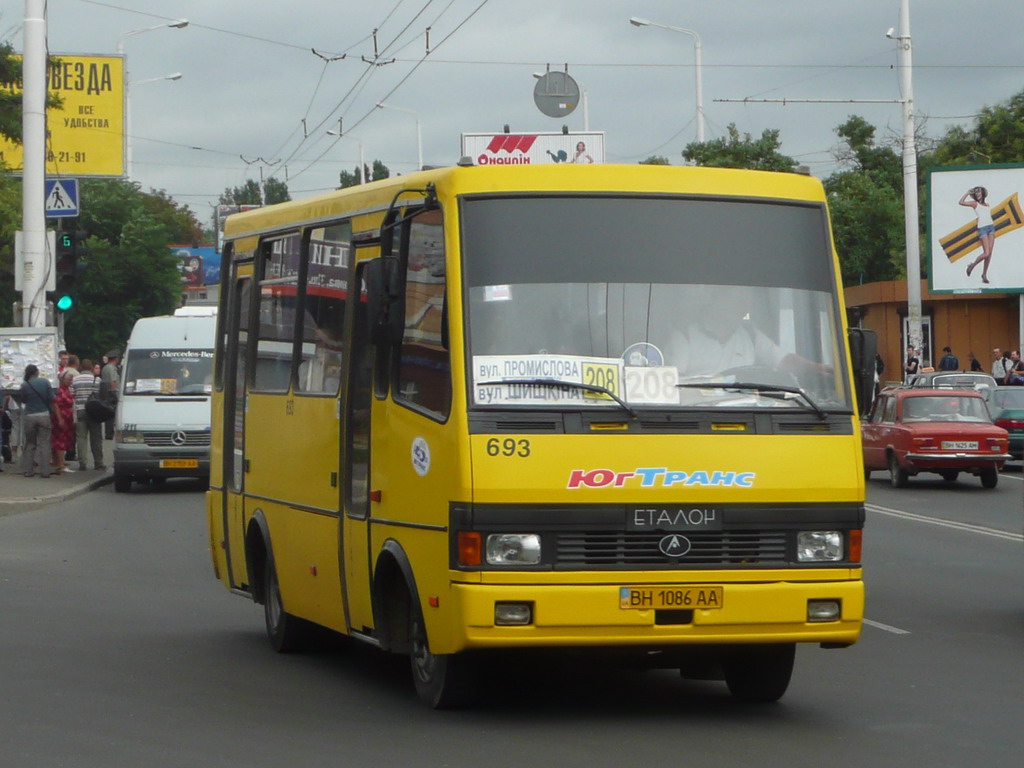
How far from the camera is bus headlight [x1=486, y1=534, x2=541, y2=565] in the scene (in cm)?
802

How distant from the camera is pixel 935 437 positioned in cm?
2767

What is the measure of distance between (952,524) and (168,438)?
11.1 metres

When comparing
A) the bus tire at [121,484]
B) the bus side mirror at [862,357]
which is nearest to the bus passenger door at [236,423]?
the bus side mirror at [862,357]

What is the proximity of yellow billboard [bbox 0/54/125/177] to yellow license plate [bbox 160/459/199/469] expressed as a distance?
662 inches

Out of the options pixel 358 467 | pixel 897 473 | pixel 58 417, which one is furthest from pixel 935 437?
pixel 358 467

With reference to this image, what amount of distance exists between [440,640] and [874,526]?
14111 mm

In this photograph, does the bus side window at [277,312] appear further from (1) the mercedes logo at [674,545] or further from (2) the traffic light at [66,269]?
(2) the traffic light at [66,269]

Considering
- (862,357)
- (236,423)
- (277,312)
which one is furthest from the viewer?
(236,423)

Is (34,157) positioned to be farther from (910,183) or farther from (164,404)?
(910,183)

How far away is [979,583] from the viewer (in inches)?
616

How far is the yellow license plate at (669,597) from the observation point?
8.05m

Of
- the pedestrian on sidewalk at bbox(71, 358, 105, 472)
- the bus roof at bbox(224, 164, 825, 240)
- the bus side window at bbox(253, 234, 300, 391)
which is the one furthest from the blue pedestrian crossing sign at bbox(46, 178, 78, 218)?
the bus roof at bbox(224, 164, 825, 240)

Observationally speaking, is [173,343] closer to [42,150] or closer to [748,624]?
[42,150]

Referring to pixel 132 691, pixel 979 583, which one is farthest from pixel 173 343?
pixel 132 691
